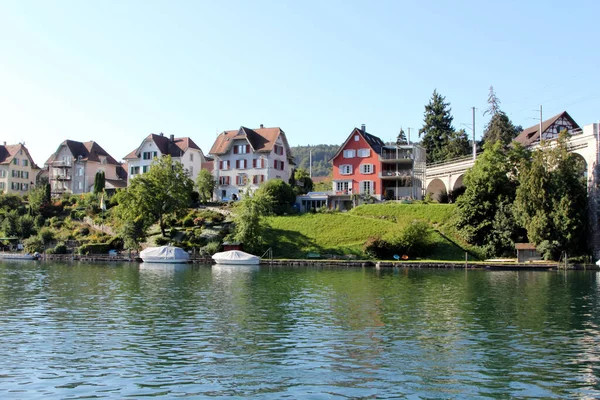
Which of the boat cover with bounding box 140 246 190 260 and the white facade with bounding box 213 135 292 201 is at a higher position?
the white facade with bounding box 213 135 292 201

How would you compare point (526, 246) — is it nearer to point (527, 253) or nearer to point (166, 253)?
point (527, 253)

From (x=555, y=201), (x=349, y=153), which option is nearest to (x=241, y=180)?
(x=349, y=153)

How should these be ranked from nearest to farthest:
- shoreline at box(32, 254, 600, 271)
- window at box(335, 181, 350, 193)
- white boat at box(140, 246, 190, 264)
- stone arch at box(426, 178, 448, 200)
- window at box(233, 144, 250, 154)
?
shoreline at box(32, 254, 600, 271)
white boat at box(140, 246, 190, 264)
stone arch at box(426, 178, 448, 200)
window at box(335, 181, 350, 193)
window at box(233, 144, 250, 154)

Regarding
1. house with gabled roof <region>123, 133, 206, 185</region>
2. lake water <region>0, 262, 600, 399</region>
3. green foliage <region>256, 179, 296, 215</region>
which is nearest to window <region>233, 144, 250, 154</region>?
house with gabled roof <region>123, 133, 206, 185</region>

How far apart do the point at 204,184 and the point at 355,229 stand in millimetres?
30759

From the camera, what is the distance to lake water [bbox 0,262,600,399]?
16.0 metres

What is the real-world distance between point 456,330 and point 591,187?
5015 cm

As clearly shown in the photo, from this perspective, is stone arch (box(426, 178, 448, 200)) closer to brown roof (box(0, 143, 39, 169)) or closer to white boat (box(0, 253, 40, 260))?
white boat (box(0, 253, 40, 260))

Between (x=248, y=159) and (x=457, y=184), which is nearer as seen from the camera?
(x=457, y=184)

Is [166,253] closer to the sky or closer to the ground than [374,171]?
closer to the ground

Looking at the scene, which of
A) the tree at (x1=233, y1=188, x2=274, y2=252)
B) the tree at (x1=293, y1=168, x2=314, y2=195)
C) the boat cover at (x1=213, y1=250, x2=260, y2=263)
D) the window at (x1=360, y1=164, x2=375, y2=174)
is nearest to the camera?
the boat cover at (x1=213, y1=250, x2=260, y2=263)

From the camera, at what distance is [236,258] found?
68.1m

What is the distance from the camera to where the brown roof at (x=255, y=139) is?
9812 centimetres

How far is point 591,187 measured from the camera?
217 ft
